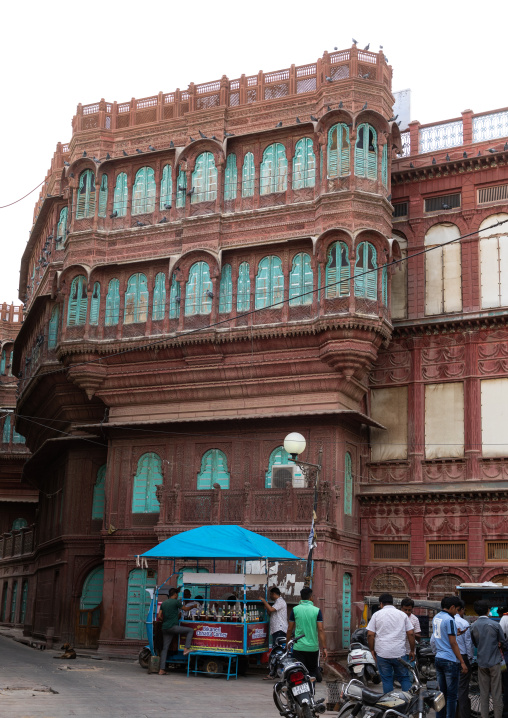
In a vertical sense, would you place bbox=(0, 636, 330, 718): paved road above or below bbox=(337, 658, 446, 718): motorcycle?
below

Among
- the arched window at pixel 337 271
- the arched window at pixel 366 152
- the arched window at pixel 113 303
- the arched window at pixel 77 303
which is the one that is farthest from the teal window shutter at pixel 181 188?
the arched window at pixel 366 152

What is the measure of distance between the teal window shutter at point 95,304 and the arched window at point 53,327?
2632 mm

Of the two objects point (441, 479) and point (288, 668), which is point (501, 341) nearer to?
point (441, 479)

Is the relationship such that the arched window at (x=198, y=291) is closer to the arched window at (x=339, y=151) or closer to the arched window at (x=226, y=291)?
the arched window at (x=226, y=291)

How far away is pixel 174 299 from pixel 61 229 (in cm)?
687

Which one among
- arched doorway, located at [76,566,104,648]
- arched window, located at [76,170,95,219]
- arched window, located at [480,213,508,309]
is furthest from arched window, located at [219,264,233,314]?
arched doorway, located at [76,566,104,648]

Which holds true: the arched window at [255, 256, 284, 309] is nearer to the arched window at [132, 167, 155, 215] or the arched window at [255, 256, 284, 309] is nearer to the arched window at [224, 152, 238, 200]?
the arched window at [224, 152, 238, 200]

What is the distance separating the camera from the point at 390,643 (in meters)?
12.3

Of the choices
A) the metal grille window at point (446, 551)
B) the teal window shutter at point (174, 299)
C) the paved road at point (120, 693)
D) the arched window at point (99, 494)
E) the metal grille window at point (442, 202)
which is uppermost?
the metal grille window at point (442, 202)

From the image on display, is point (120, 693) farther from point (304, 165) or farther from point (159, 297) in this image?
point (304, 165)

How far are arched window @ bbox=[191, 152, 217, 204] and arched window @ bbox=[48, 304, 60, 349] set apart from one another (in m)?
7.03

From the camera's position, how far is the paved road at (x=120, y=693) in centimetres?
1366

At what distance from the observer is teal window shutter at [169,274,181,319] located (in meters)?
29.3

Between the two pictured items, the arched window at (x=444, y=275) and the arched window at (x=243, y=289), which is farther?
the arched window at (x=444, y=275)
